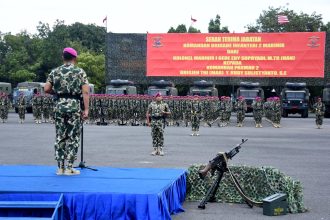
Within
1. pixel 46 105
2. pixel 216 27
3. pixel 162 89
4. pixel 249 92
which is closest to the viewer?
pixel 46 105

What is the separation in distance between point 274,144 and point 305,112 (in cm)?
2421

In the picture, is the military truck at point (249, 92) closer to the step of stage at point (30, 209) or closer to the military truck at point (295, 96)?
the military truck at point (295, 96)

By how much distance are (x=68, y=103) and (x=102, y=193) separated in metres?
1.86

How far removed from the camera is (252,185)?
8.90 meters

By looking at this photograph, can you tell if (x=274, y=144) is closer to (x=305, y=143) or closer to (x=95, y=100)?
(x=305, y=143)

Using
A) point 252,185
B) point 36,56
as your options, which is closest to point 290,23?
point 36,56

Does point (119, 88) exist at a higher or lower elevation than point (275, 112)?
higher

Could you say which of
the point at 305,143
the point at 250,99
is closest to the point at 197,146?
the point at 305,143

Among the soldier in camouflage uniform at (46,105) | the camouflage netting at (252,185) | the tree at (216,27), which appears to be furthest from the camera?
the tree at (216,27)

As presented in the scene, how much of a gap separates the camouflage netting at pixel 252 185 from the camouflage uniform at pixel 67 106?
2.05 meters

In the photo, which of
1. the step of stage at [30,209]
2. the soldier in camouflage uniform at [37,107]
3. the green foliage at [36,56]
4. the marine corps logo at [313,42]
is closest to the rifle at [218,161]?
the step of stage at [30,209]

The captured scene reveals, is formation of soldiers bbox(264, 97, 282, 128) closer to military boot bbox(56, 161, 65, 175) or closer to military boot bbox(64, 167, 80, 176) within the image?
military boot bbox(64, 167, 80, 176)

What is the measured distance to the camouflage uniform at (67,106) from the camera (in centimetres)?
807

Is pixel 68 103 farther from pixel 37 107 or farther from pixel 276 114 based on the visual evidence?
pixel 37 107
